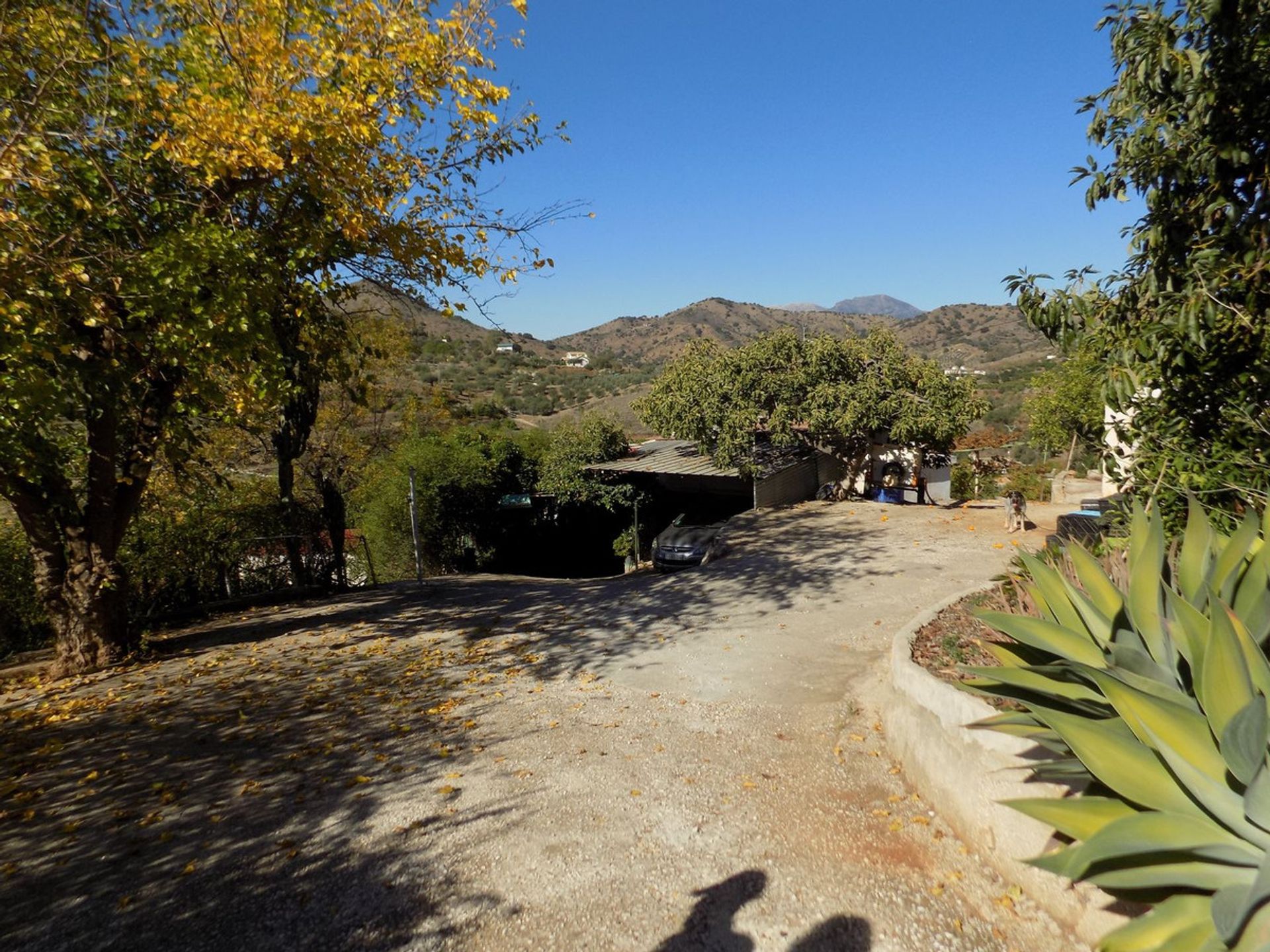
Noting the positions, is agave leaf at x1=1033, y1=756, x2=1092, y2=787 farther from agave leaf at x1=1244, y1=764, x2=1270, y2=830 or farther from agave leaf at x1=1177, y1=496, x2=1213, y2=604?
agave leaf at x1=1177, y1=496, x2=1213, y2=604

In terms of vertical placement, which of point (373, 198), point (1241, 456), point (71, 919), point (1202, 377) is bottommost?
point (71, 919)

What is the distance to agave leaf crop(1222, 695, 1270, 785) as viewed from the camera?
2104 mm

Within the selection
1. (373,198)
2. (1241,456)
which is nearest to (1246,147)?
(1241,456)

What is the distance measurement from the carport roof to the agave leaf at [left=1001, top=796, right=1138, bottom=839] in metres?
14.8

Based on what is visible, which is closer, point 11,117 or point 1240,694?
point 1240,694

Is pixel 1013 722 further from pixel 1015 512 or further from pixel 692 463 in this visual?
pixel 692 463

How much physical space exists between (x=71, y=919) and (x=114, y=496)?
5.16 m

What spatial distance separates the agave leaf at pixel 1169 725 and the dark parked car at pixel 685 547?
10256 millimetres

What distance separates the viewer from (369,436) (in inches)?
696

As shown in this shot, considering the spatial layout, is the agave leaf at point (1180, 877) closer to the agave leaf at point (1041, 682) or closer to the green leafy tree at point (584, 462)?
the agave leaf at point (1041, 682)

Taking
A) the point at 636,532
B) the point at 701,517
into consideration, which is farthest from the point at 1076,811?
the point at 701,517

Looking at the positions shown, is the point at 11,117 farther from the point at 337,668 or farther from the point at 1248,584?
the point at 1248,584

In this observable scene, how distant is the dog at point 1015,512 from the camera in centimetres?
1326

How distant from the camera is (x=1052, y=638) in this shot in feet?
11.0
